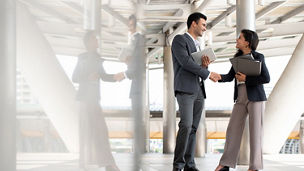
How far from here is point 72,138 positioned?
966mm

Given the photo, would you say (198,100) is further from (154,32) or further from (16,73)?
(154,32)

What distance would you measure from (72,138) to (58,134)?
5.1 inches

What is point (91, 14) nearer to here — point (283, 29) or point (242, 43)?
point (242, 43)

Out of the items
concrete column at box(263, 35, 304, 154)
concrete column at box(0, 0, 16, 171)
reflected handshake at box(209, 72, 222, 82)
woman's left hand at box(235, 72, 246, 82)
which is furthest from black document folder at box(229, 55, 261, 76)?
concrete column at box(263, 35, 304, 154)

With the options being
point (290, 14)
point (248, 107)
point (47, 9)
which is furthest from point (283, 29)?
point (47, 9)

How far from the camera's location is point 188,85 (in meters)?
5.86

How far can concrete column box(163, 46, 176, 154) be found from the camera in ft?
62.5

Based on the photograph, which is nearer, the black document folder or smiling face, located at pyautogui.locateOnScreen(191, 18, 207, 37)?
smiling face, located at pyautogui.locateOnScreen(191, 18, 207, 37)

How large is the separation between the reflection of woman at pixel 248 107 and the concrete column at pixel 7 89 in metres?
5.84

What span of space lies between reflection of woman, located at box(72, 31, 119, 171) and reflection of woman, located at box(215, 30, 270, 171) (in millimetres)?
5307

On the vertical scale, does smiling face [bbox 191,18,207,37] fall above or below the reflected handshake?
above

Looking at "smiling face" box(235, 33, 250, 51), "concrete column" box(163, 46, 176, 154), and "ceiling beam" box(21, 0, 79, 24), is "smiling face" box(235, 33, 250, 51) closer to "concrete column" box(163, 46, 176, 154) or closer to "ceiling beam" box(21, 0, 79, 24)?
"ceiling beam" box(21, 0, 79, 24)

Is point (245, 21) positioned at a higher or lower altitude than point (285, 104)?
higher

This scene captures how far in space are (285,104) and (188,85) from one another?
9.02 meters
